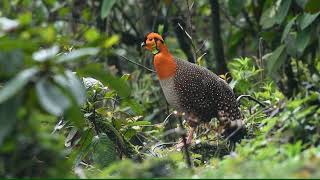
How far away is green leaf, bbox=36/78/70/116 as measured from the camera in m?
3.21

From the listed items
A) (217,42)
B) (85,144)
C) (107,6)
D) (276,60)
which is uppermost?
(107,6)

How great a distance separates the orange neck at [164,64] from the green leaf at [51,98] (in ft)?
10.7

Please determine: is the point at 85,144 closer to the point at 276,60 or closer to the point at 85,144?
the point at 85,144

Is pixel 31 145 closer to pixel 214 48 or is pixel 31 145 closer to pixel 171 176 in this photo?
pixel 171 176

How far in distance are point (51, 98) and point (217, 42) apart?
6.07 m

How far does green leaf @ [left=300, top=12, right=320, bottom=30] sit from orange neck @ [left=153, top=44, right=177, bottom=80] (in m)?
1.04

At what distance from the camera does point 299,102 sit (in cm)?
403

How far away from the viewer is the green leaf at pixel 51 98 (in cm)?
321

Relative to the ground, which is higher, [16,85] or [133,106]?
[16,85]

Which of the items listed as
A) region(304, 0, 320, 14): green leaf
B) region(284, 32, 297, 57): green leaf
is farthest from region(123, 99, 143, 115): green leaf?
region(304, 0, 320, 14): green leaf

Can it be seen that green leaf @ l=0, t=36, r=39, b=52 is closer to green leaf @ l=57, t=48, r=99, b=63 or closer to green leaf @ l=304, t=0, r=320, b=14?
green leaf @ l=57, t=48, r=99, b=63

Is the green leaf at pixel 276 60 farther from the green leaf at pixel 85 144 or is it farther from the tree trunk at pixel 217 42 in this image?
the tree trunk at pixel 217 42

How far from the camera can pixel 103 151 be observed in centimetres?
551

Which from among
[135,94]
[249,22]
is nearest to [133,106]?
[135,94]
